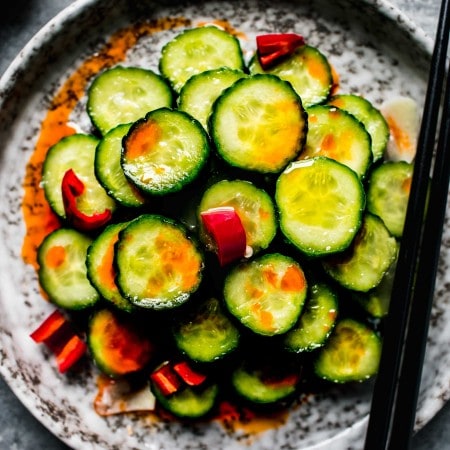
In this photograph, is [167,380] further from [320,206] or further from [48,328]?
[320,206]

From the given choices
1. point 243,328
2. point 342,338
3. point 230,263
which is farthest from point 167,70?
point 342,338

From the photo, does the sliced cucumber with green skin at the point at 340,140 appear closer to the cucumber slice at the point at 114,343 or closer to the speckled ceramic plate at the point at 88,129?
the speckled ceramic plate at the point at 88,129

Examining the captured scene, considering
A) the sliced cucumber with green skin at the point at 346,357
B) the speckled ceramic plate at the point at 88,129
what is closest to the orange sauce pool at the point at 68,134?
the speckled ceramic plate at the point at 88,129

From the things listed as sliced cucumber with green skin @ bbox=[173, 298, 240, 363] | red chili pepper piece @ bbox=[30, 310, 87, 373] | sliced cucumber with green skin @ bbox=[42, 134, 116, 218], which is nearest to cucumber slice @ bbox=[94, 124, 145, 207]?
sliced cucumber with green skin @ bbox=[42, 134, 116, 218]

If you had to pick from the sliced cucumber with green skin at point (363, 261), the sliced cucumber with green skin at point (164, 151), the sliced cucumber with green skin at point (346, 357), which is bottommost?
the sliced cucumber with green skin at point (346, 357)

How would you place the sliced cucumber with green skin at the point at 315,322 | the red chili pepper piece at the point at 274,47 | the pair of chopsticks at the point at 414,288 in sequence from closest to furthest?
the pair of chopsticks at the point at 414,288, the sliced cucumber with green skin at the point at 315,322, the red chili pepper piece at the point at 274,47

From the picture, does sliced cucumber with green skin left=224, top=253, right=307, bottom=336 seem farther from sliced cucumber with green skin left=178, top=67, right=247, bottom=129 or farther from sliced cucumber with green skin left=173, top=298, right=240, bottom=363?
sliced cucumber with green skin left=178, top=67, right=247, bottom=129
